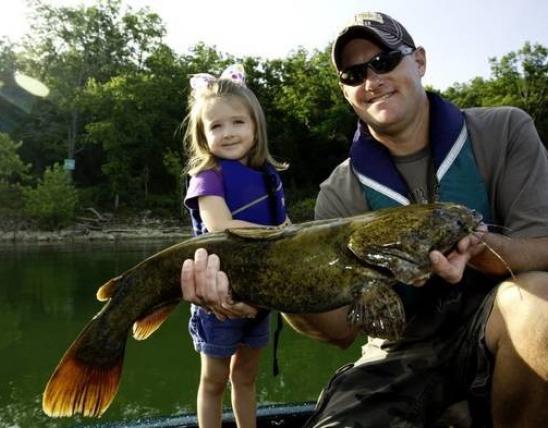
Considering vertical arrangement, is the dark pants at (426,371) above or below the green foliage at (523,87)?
below

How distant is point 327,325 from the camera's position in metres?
3.09

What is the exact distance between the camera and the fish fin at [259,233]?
252 centimetres

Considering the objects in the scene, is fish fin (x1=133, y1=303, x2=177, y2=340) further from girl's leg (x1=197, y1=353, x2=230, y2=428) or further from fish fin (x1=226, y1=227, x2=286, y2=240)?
girl's leg (x1=197, y1=353, x2=230, y2=428)

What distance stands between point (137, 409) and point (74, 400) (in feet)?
14.0

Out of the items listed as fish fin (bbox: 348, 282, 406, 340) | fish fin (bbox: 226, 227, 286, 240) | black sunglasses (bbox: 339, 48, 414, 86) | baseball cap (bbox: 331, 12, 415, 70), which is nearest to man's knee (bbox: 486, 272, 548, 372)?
fish fin (bbox: 348, 282, 406, 340)

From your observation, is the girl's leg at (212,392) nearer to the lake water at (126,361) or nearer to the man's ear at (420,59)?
the man's ear at (420,59)

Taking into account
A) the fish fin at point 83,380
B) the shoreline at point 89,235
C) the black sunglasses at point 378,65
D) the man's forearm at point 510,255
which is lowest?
the shoreline at point 89,235

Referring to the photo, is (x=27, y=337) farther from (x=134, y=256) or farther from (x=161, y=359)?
(x=134, y=256)

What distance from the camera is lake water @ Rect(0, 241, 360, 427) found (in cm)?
665

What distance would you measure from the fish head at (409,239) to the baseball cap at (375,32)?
1.25 meters

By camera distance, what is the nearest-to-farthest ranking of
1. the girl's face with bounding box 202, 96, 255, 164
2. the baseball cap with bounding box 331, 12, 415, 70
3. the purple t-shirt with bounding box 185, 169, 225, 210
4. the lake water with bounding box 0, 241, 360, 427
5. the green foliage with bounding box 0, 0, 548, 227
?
the baseball cap with bounding box 331, 12, 415, 70, the purple t-shirt with bounding box 185, 169, 225, 210, the girl's face with bounding box 202, 96, 255, 164, the lake water with bounding box 0, 241, 360, 427, the green foliage with bounding box 0, 0, 548, 227

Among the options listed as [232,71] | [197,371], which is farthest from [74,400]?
[197,371]

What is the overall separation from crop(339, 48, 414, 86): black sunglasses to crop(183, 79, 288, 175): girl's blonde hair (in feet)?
2.04

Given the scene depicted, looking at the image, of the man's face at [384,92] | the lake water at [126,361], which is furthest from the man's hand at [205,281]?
the lake water at [126,361]
